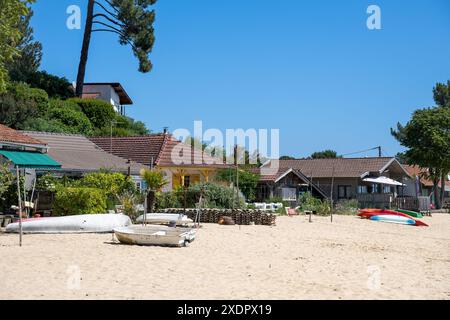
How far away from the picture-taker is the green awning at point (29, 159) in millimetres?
20125

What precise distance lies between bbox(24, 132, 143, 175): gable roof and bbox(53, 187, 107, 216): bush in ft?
12.8

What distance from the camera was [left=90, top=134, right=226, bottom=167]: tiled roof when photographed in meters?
33.7

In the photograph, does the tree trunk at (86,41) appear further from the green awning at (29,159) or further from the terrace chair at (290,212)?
the green awning at (29,159)

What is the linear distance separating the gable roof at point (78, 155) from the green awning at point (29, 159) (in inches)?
82.7

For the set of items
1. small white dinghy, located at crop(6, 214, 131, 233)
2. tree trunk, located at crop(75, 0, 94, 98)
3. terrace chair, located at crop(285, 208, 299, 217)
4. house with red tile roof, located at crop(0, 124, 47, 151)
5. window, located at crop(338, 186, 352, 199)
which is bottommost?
small white dinghy, located at crop(6, 214, 131, 233)

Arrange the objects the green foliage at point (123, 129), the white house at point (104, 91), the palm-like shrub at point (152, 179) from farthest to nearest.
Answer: the white house at point (104, 91) < the green foliage at point (123, 129) < the palm-like shrub at point (152, 179)

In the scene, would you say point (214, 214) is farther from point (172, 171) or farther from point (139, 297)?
point (139, 297)

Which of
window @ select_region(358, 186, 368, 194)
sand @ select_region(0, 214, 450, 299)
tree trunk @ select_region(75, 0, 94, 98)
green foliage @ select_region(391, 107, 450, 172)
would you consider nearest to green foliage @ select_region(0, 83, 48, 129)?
tree trunk @ select_region(75, 0, 94, 98)

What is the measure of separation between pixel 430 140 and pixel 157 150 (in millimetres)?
26109

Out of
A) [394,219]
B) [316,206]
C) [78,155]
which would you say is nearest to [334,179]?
[316,206]

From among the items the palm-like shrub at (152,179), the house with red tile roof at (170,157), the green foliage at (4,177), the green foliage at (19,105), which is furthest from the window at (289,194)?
the green foliage at (4,177)

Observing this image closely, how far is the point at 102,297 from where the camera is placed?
951 centimetres

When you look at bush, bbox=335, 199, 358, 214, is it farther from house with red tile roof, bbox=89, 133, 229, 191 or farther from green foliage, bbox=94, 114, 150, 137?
green foliage, bbox=94, 114, 150, 137
